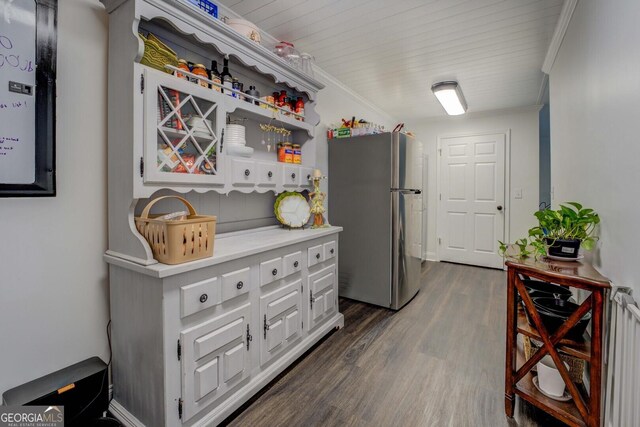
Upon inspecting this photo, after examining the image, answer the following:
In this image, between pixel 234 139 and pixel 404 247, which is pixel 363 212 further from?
pixel 234 139

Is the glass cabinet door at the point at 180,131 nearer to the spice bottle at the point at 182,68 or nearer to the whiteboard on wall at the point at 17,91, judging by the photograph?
the spice bottle at the point at 182,68

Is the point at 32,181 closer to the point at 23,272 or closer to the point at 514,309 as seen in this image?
the point at 23,272

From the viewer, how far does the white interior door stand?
442 centimetres

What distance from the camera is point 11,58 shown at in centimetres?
114

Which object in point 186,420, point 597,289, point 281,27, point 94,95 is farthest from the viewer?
point 281,27

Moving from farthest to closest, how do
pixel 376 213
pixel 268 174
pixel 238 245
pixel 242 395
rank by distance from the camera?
pixel 376 213 < pixel 268 174 < pixel 238 245 < pixel 242 395

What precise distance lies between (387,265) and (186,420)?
6.65 ft

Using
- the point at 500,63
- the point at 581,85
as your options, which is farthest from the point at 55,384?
the point at 500,63

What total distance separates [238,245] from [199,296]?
1.34ft

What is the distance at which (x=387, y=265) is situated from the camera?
9.34ft

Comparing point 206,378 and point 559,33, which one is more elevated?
point 559,33

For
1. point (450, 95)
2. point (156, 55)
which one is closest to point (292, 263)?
point (156, 55)

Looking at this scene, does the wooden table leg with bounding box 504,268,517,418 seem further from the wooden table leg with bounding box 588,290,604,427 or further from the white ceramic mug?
the wooden table leg with bounding box 588,290,604,427

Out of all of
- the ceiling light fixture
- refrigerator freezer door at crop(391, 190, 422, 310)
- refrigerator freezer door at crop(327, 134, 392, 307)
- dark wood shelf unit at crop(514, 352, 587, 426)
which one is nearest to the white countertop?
refrigerator freezer door at crop(327, 134, 392, 307)
